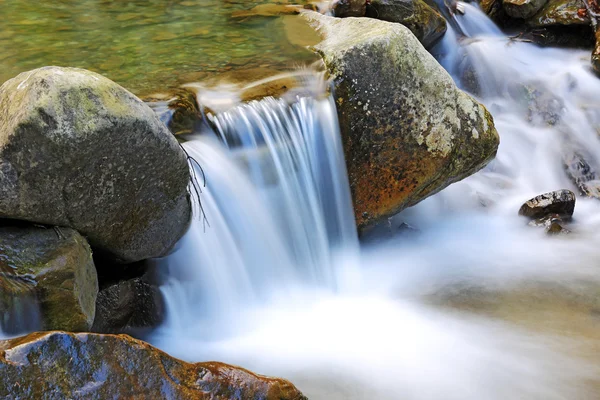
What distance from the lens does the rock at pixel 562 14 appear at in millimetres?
8562

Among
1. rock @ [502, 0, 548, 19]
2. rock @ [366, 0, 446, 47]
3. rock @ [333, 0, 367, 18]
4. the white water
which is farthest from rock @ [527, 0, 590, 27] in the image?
the white water

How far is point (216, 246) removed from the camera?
455 cm

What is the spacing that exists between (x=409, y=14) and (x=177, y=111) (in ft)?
12.4

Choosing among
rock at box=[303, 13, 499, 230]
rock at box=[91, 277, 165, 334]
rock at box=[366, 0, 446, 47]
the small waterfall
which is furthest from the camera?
rock at box=[366, 0, 446, 47]

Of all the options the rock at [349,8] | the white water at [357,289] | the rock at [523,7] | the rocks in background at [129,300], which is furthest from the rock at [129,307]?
the rock at [523,7]

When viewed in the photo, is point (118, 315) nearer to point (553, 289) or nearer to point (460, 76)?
point (553, 289)

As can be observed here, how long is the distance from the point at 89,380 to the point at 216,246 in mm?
2042

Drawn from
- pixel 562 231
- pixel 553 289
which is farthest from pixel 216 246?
pixel 562 231

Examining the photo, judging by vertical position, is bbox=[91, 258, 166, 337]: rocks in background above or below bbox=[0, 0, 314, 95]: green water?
below

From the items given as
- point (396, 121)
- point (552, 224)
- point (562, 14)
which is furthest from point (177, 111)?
point (562, 14)

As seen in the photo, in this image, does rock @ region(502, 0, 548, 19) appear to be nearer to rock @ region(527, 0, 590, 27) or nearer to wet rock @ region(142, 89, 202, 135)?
rock @ region(527, 0, 590, 27)

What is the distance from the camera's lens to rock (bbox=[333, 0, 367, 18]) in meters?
7.51

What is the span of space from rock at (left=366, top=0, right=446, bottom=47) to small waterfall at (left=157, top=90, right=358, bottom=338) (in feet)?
9.40

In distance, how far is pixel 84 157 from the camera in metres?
3.29
